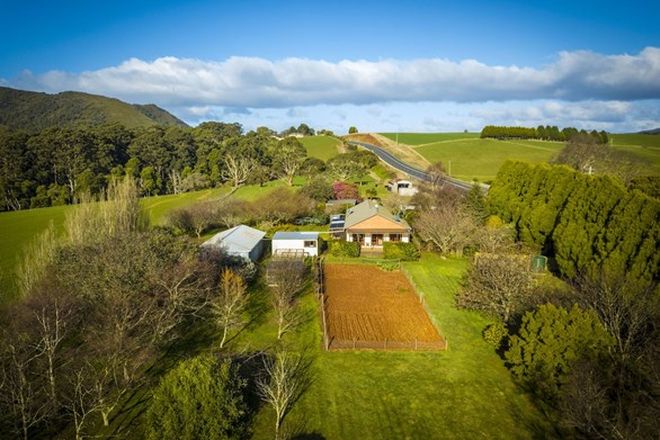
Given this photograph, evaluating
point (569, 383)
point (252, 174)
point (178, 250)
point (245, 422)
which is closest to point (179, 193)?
point (252, 174)

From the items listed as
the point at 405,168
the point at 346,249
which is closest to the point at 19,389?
the point at 346,249

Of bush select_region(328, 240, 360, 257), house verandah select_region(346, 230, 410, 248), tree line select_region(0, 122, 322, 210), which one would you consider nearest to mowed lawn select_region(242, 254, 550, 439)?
bush select_region(328, 240, 360, 257)

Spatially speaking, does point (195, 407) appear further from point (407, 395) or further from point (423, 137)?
point (423, 137)

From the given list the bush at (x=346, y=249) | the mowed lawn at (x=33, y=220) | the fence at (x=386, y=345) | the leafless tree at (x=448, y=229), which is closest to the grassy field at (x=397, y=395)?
the fence at (x=386, y=345)

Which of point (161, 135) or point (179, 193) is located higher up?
point (161, 135)

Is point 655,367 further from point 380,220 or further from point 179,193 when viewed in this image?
point 179,193

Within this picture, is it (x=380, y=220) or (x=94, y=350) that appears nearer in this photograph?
(x=94, y=350)
